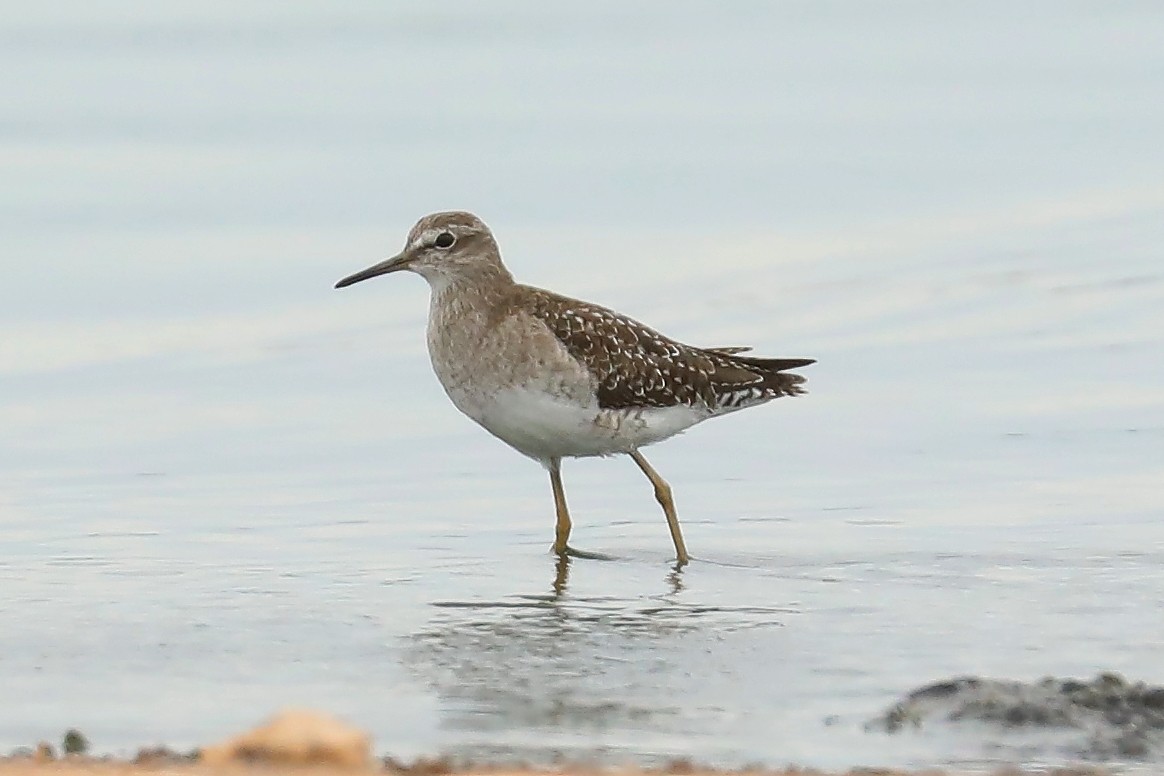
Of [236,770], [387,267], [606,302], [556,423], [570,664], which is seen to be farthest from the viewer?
[606,302]

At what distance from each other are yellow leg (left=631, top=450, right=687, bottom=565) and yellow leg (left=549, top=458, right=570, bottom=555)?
346 mm

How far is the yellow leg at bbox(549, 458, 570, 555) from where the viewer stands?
9.85 metres

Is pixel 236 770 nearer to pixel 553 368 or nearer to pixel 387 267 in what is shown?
pixel 553 368

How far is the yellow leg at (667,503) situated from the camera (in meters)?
9.77

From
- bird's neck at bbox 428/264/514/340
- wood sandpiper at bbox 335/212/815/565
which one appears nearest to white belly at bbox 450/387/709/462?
wood sandpiper at bbox 335/212/815/565

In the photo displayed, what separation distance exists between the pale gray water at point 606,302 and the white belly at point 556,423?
0.34 metres

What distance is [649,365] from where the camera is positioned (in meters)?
10.5

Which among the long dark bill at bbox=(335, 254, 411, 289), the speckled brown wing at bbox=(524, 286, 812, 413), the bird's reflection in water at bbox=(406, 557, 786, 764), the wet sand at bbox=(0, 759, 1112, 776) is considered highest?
the long dark bill at bbox=(335, 254, 411, 289)

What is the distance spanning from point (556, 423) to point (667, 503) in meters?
0.54

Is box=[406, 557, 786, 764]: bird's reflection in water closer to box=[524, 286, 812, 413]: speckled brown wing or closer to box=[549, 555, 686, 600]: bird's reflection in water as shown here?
box=[549, 555, 686, 600]: bird's reflection in water

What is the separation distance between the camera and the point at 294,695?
24.8 ft

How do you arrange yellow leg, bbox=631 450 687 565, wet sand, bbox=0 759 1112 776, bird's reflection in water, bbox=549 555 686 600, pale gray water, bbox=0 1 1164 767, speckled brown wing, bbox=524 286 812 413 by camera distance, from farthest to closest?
speckled brown wing, bbox=524 286 812 413 → yellow leg, bbox=631 450 687 565 → bird's reflection in water, bbox=549 555 686 600 → pale gray water, bbox=0 1 1164 767 → wet sand, bbox=0 759 1112 776

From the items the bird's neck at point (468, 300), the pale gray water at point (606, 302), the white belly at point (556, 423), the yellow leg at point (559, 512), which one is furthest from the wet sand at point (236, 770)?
the bird's neck at point (468, 300)

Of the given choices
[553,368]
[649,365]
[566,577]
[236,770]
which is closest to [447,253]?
[553,368]
